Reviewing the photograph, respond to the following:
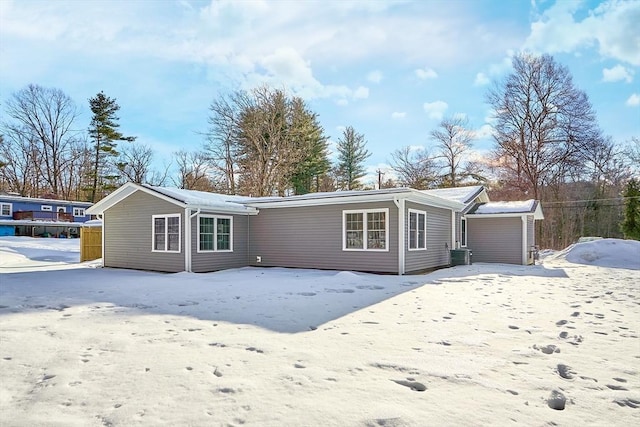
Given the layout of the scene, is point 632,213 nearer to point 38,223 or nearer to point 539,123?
point 539,123

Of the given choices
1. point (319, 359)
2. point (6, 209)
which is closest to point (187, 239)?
point (319, 359)

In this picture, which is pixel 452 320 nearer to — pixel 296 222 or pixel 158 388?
pixel 158 388

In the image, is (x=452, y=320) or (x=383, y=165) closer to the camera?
(x=452, y=320)

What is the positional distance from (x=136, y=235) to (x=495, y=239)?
43.8 feet

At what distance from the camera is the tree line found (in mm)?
22875

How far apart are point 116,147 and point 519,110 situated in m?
31.3

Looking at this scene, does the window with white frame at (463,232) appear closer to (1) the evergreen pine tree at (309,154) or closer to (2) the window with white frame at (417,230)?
(2) the window with white frame at (417,230)

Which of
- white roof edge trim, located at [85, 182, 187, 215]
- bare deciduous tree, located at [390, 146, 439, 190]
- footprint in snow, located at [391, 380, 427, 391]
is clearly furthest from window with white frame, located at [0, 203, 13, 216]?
footprint in snow, located at [391, 380, 427, 391]

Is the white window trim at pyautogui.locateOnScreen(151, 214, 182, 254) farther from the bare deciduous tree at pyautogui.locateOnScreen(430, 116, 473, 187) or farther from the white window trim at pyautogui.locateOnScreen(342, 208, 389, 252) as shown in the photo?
the bare deciduous tree at pyautogui.locateOnScreen(430, 116, 473, 187)

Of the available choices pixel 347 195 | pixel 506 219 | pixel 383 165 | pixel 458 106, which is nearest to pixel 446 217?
pixel 506 219

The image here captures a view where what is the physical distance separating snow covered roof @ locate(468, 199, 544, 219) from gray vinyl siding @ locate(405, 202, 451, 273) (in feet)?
7.34

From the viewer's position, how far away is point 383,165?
33125mm

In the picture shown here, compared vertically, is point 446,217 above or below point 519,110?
below

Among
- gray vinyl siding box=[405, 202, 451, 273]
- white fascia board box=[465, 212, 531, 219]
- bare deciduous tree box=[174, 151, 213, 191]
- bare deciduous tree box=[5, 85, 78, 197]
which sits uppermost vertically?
bare deciduous tree box=[5, 85, 78, 197]
